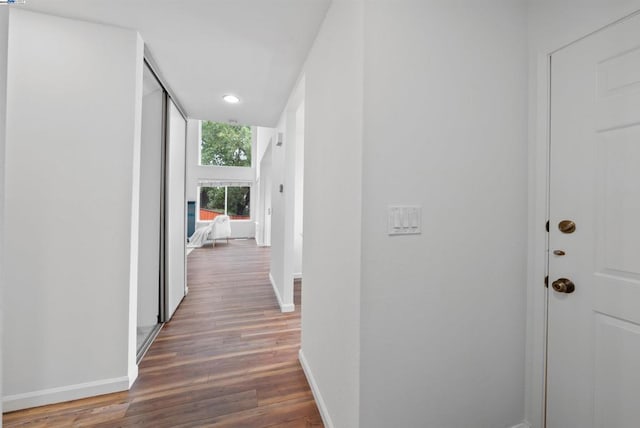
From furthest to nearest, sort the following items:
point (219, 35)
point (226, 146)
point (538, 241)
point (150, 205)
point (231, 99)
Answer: point (226, 146), point (231, 99), point (150, 205), point (219, 35), point (538, 241)

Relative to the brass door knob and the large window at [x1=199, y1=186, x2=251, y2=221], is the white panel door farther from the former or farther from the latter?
the large window at [x1=199, y1=186, x2=251, y2=221]

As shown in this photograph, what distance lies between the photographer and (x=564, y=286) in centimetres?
123

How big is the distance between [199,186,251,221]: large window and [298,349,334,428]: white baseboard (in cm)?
825

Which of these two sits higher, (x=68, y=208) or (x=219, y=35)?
(x=219, y=35)

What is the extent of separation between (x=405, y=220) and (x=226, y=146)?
414 inches

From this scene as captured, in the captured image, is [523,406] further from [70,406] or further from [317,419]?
[70,406]

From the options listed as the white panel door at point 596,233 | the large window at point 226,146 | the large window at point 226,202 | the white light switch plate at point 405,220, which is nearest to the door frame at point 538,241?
the white panel door at point 596,233

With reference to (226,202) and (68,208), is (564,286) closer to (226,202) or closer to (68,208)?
(68,208)

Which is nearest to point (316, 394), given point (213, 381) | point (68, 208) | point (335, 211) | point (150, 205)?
point (213, 381)

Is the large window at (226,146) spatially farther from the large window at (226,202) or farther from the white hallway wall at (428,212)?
the white hallway wall at (428,212)

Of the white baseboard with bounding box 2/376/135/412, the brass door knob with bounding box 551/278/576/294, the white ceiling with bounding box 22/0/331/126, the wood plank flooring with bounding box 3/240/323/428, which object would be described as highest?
the white ceiling with bounding box 22/0/331/126

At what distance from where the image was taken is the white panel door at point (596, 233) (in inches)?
40.9

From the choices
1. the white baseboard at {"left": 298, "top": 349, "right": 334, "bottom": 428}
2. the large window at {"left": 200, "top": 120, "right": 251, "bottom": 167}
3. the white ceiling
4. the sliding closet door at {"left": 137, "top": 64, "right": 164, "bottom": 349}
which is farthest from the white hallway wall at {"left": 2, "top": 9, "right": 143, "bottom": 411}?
the large window at {"left": 200, "top": 120, "right": 251, "bottom": 167}

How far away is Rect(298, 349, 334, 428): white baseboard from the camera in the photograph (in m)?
1.46
